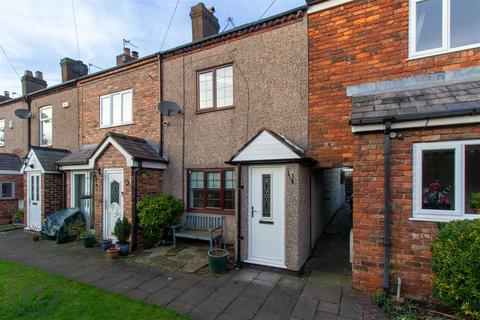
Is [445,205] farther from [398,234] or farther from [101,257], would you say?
[101,257]

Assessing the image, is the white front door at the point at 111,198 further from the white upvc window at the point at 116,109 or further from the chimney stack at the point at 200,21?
the chimney stack at the point at 200,21

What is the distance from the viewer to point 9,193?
12.4 m

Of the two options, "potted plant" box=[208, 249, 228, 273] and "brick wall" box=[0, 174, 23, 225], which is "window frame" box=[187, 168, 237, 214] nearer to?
"potted plant" box=[208, 249, 228, 273]

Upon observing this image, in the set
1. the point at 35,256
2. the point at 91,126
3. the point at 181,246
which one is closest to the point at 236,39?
the point at 181,246

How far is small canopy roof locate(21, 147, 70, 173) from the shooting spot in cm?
976

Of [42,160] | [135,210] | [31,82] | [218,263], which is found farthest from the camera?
[31,82]

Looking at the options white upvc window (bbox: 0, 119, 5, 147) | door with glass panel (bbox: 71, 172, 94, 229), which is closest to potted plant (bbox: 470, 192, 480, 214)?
door with glass panel (bbox: 71, 172, 94, 229)

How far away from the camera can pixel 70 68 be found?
1247 cm

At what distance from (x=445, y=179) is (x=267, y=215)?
341cm

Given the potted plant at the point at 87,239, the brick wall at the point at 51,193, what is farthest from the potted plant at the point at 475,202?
the brick wall at the point at 51,193

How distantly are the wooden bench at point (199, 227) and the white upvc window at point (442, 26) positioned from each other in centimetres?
648

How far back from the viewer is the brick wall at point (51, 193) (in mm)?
9727

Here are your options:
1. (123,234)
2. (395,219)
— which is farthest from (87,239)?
(395,219)

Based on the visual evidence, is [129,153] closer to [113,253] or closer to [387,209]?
[113,253]
